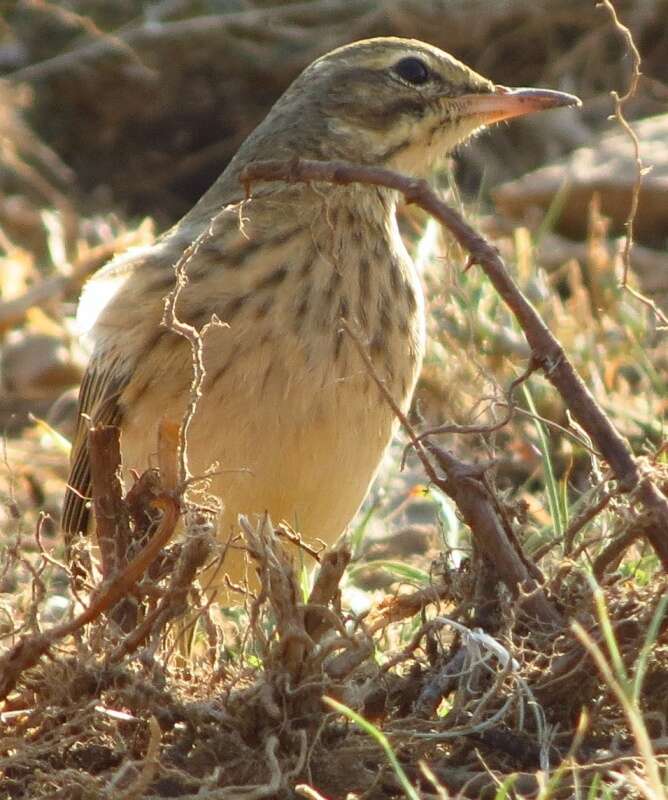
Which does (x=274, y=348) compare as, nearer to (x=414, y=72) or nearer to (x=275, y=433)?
(x=275, y=433)

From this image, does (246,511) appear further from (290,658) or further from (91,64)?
(91,64)

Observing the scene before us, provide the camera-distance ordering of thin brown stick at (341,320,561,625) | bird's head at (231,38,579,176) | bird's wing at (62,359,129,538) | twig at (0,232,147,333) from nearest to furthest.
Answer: thin brown stick at (341,320,561,625) → bird's wing at (62,359,129,538) → bird's head at (231,38,579,176) → twig at (0,232,147,333)

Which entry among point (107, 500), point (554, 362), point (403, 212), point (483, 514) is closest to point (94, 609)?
point (107, 500)

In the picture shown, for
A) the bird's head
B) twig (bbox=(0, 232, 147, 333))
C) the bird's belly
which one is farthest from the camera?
twig (bbox=(0, 232, 147, 333))

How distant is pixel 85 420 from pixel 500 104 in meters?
1.59

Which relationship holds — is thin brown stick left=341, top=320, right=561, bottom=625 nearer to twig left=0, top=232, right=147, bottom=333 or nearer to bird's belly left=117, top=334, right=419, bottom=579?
bird's belly left=117, top=334, right=419, bottom=579

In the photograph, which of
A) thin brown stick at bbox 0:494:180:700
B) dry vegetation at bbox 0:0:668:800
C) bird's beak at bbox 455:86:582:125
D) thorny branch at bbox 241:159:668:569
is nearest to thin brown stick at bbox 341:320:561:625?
dry vegetation at bbox 0:0:668:800

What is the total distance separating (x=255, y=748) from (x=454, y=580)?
2.05ft

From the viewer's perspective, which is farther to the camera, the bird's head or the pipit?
the bird's head

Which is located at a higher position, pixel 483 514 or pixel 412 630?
pixel 412 630

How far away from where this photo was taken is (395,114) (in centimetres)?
529

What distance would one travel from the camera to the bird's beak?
5.13 m

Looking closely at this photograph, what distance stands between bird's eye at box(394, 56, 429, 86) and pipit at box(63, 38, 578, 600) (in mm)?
261

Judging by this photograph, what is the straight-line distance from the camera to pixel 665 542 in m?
3.17
